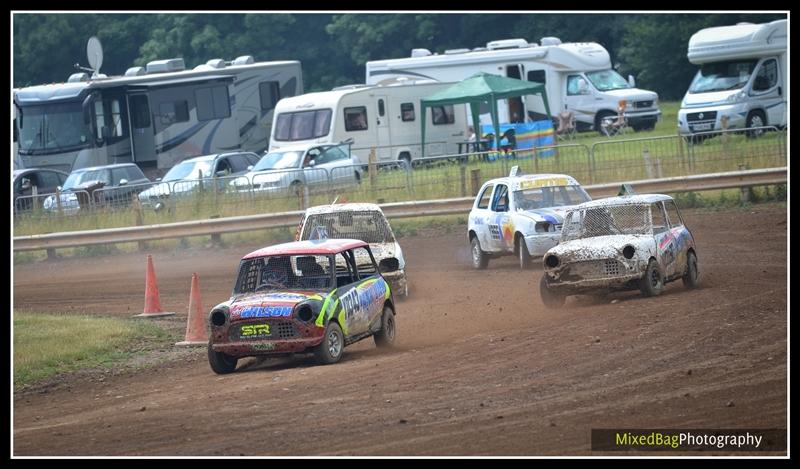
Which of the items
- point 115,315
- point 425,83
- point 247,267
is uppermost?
point 425,83

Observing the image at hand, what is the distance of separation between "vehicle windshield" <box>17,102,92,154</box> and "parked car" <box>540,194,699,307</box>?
25.4m

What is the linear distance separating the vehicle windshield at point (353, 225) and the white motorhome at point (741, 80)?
60.2 ft

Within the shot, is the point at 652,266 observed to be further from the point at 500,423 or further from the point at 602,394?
the point at 500,423

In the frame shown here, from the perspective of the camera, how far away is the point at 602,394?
10.9m

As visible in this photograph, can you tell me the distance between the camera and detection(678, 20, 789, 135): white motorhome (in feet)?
115

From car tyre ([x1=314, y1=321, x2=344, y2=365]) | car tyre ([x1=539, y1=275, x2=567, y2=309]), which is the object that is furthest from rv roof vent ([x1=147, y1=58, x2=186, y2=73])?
car tyre ([x1=314, y1=321, x2=344, y2=365])

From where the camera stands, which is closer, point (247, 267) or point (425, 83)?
point (247, 267)

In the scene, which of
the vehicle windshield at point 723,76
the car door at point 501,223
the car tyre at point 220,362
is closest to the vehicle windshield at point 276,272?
the car tyre at point 220,362

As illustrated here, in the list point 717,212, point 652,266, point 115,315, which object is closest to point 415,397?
point 652,266

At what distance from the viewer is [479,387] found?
11562 mm

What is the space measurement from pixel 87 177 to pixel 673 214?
20.4 metres

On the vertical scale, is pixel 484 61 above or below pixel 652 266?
above

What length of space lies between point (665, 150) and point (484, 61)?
16397 mm

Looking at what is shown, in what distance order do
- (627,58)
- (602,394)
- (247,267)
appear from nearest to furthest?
(602,394) → (247,267) → (627,58)
